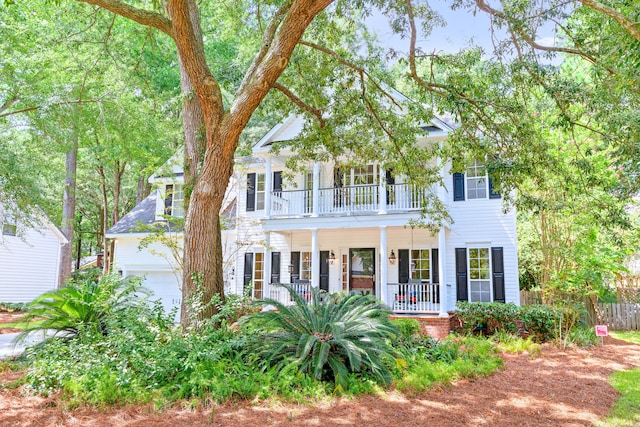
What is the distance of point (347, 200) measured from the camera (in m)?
14.5

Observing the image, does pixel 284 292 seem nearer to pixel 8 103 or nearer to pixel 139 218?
pixel 139 218

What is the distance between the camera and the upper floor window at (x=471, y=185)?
44.9 ft

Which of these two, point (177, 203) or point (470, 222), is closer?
point (470, 222)

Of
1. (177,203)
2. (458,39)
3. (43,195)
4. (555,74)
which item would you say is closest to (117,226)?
(177,203)

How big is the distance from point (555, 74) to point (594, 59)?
844mm

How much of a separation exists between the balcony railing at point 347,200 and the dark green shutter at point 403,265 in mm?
1826

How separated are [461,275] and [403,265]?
1864 millimetres

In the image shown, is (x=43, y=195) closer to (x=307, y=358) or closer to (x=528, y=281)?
(x=307, y=358)

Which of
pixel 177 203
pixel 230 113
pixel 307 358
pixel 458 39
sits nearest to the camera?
pixel 307 358

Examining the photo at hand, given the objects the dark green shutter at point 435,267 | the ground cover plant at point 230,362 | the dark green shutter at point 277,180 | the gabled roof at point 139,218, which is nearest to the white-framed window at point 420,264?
the dark green shutter at point 435,267

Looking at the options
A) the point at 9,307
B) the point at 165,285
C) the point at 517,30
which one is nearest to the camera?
the point at 517,30

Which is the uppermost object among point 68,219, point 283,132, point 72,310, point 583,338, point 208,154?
point 283,132

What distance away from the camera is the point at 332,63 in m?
9.20

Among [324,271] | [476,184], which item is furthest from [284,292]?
[476,184]
